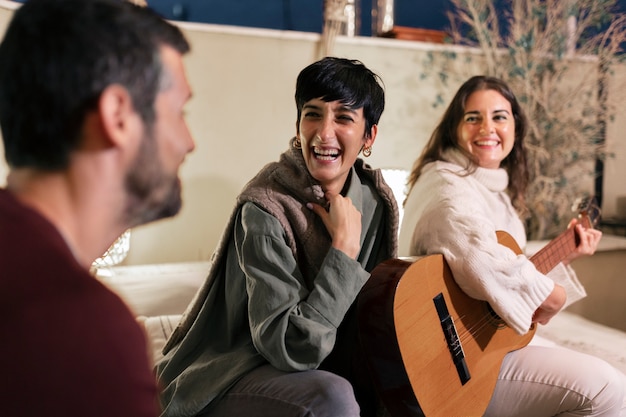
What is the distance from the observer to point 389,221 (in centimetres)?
145

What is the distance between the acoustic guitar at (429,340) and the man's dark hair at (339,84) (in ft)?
1.17

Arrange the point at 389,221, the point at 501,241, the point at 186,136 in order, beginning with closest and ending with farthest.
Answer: the point at 186,136 < the point at 389,221 < the point at 501,241

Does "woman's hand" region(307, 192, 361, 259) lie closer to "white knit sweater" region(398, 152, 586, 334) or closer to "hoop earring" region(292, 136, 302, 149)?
"hoop earring" region(292, 136, 302, 149)

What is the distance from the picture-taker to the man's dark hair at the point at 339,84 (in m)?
1.31

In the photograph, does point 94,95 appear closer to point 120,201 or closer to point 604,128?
point 120,201

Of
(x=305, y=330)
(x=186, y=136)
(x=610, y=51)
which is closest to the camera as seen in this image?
(x=186, y=136)

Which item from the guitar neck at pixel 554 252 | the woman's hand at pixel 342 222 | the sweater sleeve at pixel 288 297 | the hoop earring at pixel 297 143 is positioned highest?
the hoop earring at pixel 297 143

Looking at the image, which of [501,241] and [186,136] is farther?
[501,241]

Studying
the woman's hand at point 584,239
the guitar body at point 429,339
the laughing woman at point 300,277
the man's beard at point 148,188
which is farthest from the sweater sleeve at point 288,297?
the woman's hand at point 584,239

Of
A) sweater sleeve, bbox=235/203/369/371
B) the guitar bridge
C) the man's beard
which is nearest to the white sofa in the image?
the guitar bridge

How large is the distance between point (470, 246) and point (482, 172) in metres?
0.40

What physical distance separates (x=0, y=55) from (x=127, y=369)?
33cm

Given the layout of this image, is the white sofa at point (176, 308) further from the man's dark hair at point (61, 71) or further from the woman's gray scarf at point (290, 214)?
the man's dark hair at point (61, 71)

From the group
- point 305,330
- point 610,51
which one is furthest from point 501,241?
point 610,51
